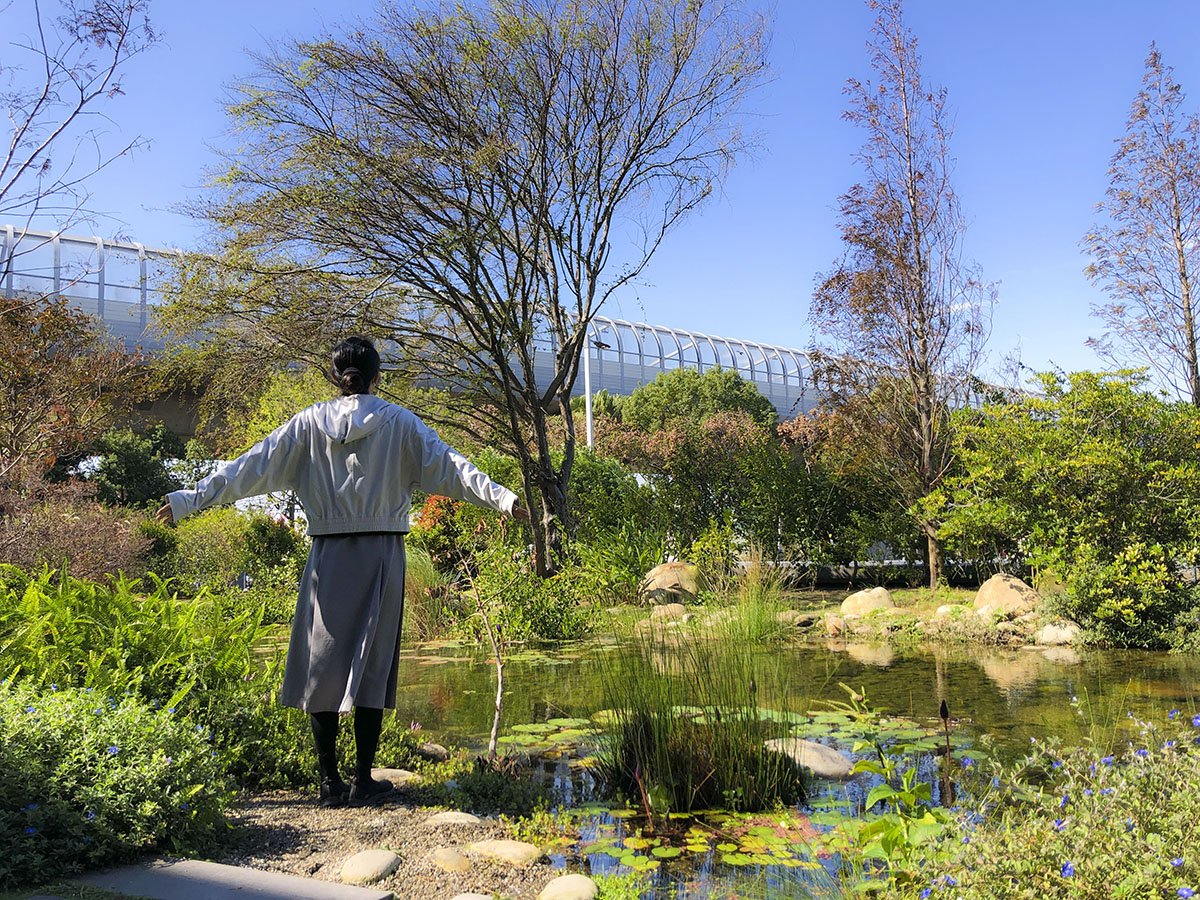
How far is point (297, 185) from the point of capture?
9336 mm

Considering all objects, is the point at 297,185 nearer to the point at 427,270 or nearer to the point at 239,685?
the point at 427,270

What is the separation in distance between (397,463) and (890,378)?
8946 millimetres

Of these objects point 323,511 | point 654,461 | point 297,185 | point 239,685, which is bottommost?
point 239,685

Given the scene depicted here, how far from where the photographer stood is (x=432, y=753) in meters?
4.34

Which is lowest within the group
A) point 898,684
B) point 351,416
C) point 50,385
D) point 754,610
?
point 898,684

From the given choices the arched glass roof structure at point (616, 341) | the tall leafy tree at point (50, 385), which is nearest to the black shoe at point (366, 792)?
the tall leafy tree at point (50, 385)

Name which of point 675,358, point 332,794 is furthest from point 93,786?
point 675,358

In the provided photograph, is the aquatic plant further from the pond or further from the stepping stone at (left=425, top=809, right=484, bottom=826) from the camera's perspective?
the stepping stone at (left=425, top=809, right=484, bottom=826)

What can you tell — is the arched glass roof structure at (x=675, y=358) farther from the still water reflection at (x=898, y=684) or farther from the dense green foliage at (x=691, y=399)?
the still water reflection at (x=898, y=684)

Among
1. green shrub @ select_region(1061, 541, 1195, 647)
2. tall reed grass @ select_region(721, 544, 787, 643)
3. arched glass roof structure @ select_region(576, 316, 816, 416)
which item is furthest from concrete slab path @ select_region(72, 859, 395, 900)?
arched glass roof structure @ select_region(576, 316, 816, 416)

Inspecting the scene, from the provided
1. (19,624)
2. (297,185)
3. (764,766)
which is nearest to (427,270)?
(297,185)

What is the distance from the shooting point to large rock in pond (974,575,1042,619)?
8.84 metres

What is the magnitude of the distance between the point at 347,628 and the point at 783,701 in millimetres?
1781

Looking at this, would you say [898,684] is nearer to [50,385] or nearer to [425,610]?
[425,610]
